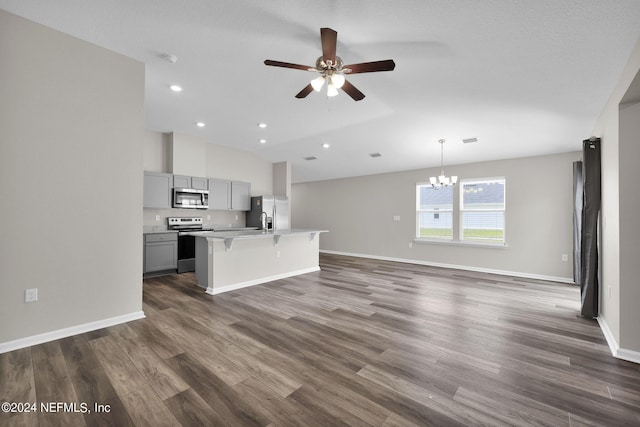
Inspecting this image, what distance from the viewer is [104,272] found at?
295 cm

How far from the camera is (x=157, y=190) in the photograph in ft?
18.0

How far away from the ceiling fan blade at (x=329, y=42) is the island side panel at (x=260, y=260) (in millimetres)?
3165

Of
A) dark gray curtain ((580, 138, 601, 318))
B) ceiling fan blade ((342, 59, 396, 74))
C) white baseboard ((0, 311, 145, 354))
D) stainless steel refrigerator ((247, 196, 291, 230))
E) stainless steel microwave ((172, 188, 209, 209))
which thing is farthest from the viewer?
stainless steel refrigerator ((247, 196, 291, 230))

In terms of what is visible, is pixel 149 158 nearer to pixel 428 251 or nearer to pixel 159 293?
pixel 159 293

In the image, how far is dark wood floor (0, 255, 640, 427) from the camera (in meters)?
1.69

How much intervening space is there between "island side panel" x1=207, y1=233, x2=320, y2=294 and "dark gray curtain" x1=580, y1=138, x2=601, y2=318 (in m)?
4.40

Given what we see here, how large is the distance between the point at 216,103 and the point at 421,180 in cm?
520

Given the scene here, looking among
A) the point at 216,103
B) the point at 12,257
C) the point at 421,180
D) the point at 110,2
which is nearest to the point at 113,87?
the point at 110,2

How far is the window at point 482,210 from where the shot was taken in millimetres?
6090

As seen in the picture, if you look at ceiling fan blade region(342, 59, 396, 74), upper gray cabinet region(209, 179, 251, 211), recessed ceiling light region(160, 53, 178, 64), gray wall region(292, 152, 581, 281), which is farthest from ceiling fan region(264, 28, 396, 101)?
gray wall region(292, 152, 581, 281)

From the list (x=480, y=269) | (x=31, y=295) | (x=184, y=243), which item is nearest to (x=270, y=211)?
(x=184, y=243)

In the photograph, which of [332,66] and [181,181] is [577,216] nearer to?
[332,66]

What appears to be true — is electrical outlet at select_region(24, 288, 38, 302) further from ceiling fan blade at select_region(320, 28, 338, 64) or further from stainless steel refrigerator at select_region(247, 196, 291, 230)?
stainless steel refrigerator at select_region(247, 196, 291, 230)

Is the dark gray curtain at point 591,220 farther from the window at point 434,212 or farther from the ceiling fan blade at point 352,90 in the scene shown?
the window at point 434,212
